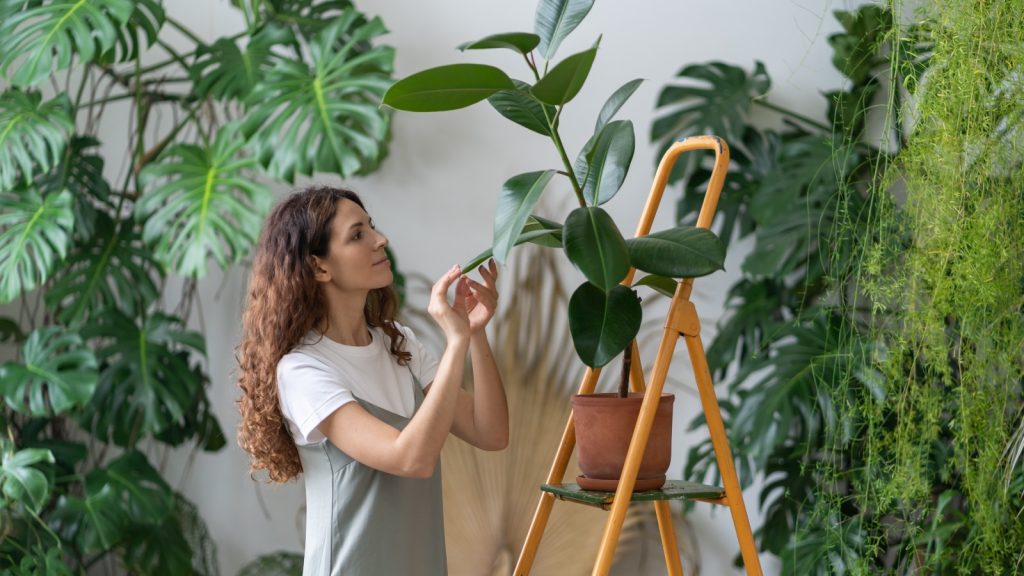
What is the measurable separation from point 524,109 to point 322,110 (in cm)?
149

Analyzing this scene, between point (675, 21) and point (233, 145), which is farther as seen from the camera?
point (675, 21)

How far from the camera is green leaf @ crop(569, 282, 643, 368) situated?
1546mm

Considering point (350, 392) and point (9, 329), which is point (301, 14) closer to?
point (9, 329)

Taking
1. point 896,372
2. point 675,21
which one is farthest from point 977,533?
point 675,21

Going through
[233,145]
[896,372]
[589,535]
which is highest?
[233,145]

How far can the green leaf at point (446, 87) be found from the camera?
1.50m

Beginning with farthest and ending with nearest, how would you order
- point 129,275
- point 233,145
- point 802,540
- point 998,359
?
point 129,275
point 233,145
point 802,540
point 998,359

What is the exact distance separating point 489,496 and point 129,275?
1353 millimetres

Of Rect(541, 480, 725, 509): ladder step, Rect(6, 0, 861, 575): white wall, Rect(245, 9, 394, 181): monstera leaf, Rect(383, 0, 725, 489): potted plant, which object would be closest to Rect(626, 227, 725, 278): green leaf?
Rect(383, 0, 725, 489): potted plant

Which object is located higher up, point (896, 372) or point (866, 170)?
point (866, 170)

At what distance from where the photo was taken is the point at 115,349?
3.11 m

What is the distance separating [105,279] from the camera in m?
3.15

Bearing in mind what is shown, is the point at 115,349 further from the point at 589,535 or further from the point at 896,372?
the point at 896,372

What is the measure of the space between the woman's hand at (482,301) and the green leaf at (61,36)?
1600 mm
